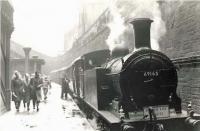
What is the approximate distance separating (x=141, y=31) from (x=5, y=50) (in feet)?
25.9

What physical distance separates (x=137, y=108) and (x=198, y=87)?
2952 millimetres

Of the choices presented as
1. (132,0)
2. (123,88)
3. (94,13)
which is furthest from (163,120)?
(94,13)

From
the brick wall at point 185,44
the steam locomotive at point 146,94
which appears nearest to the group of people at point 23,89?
the brick wall at point 185,44

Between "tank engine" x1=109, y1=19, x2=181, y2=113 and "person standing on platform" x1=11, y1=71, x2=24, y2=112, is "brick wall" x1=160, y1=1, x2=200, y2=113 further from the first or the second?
"person standing on platform" x1=11, y1=71, x2=24, y2=112

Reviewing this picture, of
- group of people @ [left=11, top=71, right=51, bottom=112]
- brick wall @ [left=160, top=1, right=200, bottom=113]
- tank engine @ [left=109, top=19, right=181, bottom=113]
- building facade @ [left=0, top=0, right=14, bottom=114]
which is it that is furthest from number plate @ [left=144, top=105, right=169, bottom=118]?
group of people @ [left=11, top=71, right=51, bottom=112]

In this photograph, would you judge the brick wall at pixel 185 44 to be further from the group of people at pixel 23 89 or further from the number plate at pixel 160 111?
the group of people at pixel 23 89

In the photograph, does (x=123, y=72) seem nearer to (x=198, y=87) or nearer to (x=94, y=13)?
(x=198, y=87)

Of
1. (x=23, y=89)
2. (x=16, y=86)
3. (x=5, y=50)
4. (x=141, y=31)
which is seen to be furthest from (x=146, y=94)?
(x=5, y=50)

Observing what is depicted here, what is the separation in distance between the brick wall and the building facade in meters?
5.87

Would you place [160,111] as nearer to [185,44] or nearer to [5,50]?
[185,44]

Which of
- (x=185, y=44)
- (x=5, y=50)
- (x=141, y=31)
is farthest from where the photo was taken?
(x=5, y=50)

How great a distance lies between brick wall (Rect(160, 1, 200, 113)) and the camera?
28.9 feet

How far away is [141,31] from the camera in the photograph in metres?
6.75

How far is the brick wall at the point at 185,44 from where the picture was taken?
8820 mm
